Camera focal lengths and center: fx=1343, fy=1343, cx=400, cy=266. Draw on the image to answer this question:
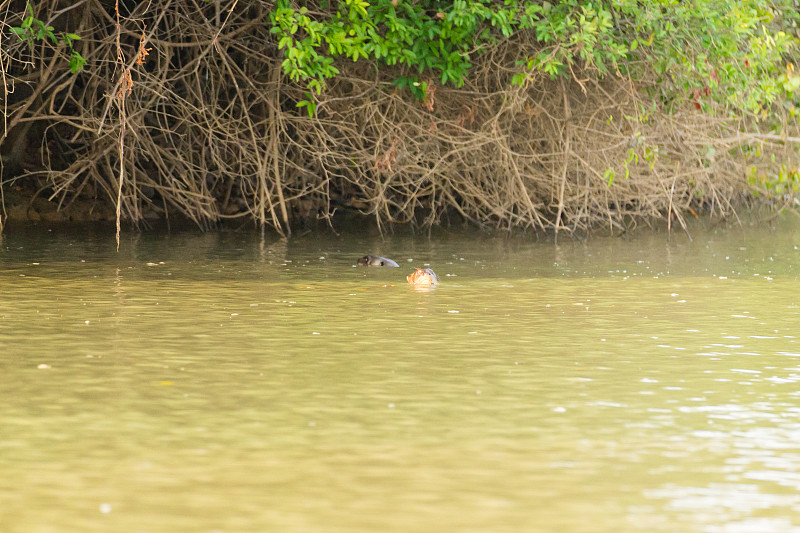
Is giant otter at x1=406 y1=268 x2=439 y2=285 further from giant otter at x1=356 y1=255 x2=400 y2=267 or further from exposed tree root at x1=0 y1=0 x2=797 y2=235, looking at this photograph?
exposed tree root at x1=0 y1=0 x2=797 y2=235

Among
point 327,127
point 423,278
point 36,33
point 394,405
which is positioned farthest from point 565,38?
point 394,405

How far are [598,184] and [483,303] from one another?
7.78m

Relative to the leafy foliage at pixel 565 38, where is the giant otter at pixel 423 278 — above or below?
below

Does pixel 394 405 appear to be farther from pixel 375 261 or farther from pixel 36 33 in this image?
pixel 36 33

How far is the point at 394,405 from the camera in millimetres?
5820

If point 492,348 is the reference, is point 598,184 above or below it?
above

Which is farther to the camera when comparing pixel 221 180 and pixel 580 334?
pixel 221 180

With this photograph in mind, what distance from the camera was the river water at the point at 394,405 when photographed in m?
4.32

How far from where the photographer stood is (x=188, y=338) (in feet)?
25.2

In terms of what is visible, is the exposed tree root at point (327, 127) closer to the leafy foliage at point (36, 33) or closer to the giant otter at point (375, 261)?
the leafy foliage at point (36, 33)

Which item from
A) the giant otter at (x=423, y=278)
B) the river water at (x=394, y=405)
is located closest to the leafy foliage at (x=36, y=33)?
the river water at (x=394, y=405)

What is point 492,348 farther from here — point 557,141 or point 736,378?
point 557,141

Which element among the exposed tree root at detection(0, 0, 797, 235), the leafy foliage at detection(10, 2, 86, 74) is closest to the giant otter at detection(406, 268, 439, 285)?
the leafy foliage at detection(10, 2, 86, 74)

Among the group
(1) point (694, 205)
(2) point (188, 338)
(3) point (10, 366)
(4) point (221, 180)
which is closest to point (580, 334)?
(2) point (188, 338)
